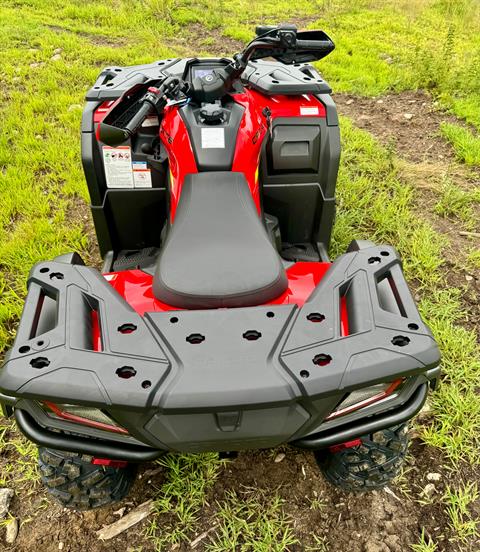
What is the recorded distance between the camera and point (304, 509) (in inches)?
85.7

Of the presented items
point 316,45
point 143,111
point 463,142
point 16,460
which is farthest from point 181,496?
point 463,142

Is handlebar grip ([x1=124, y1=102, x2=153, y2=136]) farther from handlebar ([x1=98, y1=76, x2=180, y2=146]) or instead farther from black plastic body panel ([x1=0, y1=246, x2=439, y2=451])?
black plastic body panel ([x1=0, y1=246, x2=439, y2=451])

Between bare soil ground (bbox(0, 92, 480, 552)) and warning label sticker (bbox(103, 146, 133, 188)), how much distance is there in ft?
5.13

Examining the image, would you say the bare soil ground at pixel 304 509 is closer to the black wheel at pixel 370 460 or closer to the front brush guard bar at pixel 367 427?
the black wheel at pixel 370 460

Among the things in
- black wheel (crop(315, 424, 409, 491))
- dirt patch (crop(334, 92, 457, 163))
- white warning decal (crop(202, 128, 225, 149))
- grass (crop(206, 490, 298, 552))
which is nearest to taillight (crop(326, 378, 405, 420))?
black wheel (crop(315, 424, 409, 491))

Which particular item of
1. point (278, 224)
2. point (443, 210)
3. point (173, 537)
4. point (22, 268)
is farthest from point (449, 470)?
point (22, 268)

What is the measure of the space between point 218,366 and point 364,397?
18.5 inches

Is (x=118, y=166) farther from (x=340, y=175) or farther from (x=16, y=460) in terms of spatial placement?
(x=340, y=175)

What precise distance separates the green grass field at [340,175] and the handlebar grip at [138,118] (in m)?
1.51

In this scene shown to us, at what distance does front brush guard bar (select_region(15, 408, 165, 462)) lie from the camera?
1.50 m

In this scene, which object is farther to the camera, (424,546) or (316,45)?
(316,45)

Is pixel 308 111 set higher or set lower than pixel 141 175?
higher

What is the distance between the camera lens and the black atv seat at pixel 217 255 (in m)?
1.78

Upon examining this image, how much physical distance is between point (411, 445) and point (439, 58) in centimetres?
590
